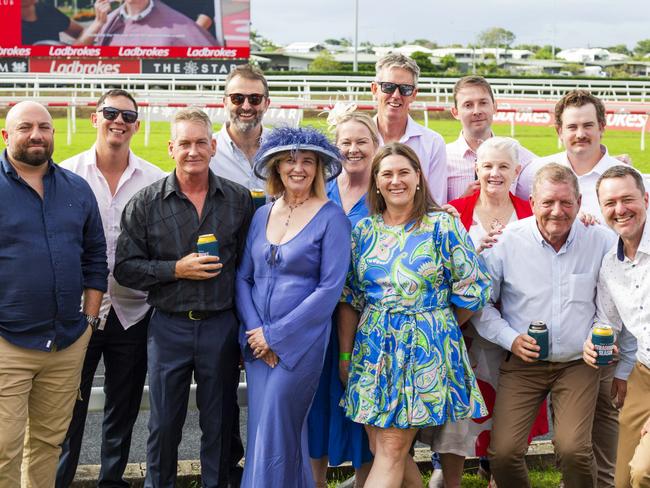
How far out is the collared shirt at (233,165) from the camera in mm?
5480

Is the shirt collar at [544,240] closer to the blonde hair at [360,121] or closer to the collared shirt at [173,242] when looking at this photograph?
the blonde hair at [360,121]

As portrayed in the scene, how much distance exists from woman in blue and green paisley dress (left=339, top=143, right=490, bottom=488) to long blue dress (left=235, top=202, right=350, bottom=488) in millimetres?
215

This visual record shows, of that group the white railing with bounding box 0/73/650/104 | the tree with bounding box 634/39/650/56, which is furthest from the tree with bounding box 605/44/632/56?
the white railing with bounding box 0/73/650/104

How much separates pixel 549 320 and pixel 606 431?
882 mm

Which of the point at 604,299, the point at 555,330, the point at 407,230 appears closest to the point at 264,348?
the point at 407,230

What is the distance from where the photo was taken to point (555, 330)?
15.1 feet

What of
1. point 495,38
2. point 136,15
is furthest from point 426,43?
point 136,15

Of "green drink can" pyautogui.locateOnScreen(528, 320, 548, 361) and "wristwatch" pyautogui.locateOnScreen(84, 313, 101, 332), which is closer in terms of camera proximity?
"green drink can" pyautogui.locateOnScreen(528, 320, 548, 361)

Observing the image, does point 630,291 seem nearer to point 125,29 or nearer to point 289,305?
point 289,305

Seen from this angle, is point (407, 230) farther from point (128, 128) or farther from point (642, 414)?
point (128, 128)

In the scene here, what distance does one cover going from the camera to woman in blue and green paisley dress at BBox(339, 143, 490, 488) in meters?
4.37

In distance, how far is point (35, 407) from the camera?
446 centimetres

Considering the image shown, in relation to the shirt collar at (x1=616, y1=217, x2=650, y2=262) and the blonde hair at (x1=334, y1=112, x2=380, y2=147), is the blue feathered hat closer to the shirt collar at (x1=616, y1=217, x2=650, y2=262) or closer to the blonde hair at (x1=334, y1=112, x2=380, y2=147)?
the blonde hair at (x1=334, y1=112, x2=380, y2=147)

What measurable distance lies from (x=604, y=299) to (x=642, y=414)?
648mm
